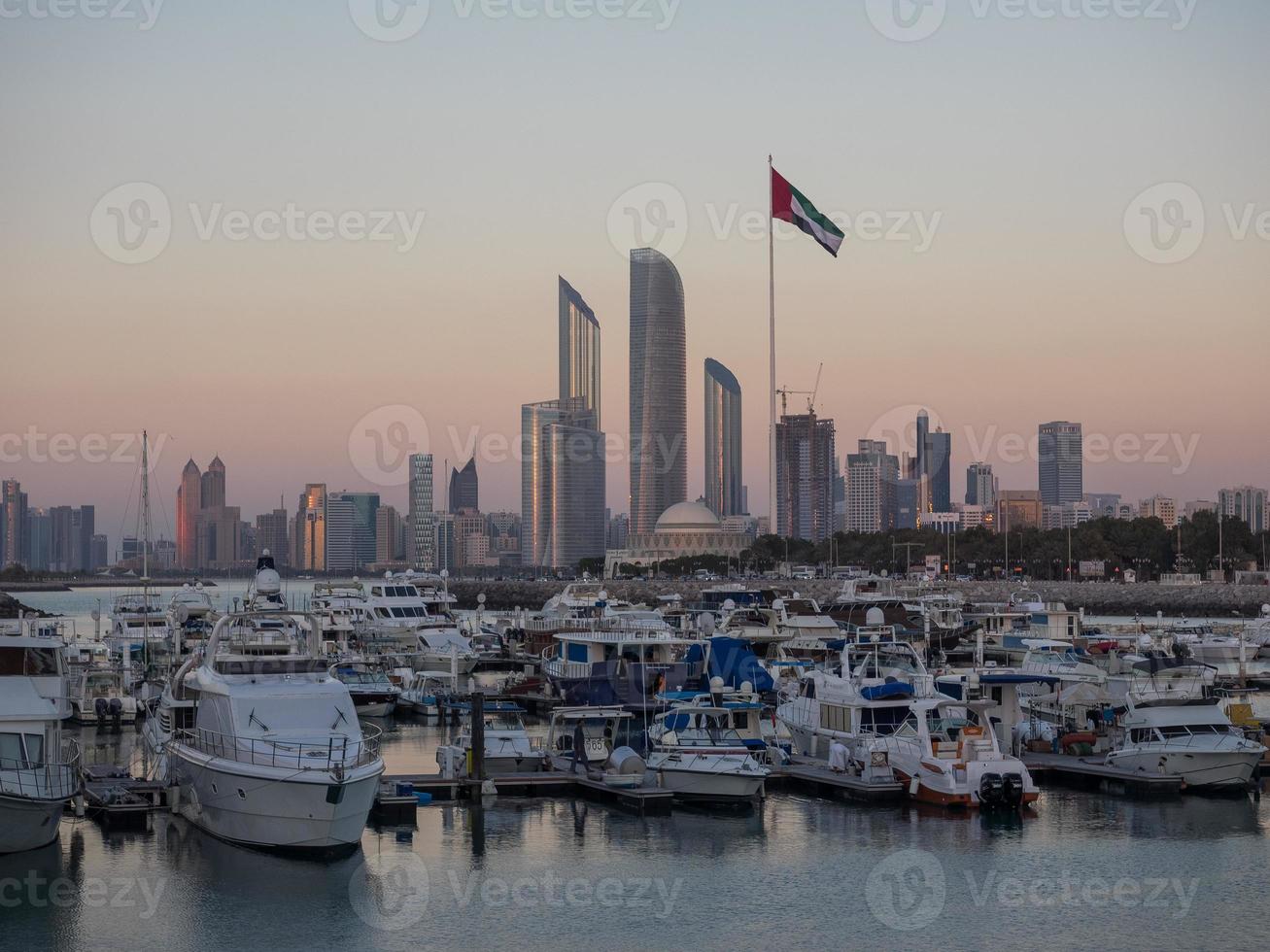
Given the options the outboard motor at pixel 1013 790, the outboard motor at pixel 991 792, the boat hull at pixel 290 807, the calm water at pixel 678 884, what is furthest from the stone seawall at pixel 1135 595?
the boat hull at pixel 290 807

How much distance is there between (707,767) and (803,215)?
4389 centimetres

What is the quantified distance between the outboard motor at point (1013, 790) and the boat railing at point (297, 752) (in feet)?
44.7

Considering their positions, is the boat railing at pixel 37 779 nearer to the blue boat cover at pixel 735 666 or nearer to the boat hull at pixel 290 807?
the boat hull at pixel 290 807

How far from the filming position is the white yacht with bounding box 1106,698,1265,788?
36.1 meters

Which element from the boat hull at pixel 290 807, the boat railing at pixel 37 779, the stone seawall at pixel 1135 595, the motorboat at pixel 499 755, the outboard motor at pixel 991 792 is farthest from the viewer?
the stone seawall at pixel 1135 595

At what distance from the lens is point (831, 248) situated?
71.9m

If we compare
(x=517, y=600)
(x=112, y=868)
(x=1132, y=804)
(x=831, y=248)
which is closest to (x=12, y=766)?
(x=112, y=868)

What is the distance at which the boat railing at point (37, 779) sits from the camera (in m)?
27.6

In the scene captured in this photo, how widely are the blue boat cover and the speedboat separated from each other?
540 inches

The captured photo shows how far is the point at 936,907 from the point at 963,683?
684 inches

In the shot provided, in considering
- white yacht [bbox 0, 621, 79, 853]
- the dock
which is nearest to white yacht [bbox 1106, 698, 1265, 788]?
the dock

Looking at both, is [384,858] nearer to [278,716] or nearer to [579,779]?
[278,716]

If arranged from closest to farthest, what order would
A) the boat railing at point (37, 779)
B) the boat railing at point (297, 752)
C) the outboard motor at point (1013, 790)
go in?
1. the boat railing at point (37, 779)
2. the boat railing at point (297, 752)
3. the outboard motor at point (1013, 790)

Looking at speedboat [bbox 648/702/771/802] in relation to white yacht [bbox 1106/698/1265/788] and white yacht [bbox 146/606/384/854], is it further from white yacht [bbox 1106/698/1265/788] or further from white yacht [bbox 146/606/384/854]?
white yacht [bbox 1106/698/1265/788]
